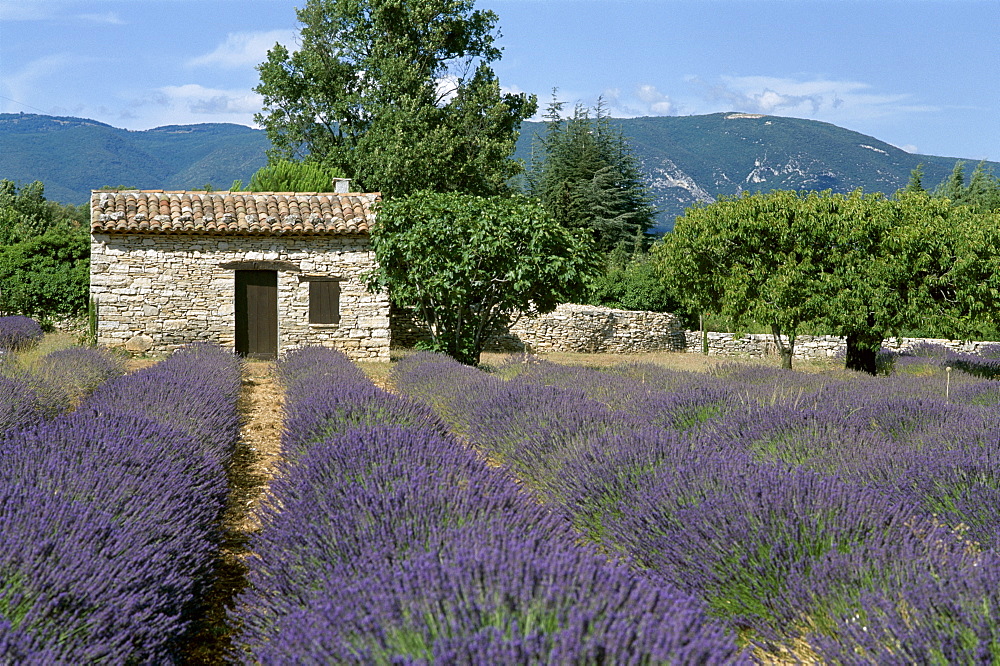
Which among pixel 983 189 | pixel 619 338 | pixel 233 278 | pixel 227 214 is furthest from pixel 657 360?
pixel 983 189

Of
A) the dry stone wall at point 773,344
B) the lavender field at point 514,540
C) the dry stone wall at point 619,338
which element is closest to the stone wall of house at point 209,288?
the dry stone wall at point 619,338

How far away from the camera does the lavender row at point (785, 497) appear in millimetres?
2594

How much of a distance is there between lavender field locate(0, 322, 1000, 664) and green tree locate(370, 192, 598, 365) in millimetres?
5688

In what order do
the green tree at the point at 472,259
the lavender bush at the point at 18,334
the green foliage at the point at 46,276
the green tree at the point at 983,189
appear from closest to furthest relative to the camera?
the green tree at the point at 472,259
the lavender bush at the point at 18,334
the green foliage at the point at 46,276
the green tree at the point at 983,189

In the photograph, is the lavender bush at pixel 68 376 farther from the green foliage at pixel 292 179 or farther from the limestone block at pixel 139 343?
the green foliage at pixel 292 179

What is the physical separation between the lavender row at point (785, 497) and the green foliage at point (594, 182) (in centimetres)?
2435

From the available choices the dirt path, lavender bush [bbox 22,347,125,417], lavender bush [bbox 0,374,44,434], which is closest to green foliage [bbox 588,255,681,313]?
the dirt path

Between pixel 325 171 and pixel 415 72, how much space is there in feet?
11.8

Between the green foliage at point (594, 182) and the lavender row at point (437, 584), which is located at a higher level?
the green foliage at point (594, 182)

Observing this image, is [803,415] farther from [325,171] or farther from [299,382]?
[325,171]

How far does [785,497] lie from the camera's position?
3.19 m

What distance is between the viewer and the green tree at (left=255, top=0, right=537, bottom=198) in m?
20.8

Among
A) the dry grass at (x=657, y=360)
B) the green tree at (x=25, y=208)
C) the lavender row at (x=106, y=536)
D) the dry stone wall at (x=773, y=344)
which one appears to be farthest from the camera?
the green tree at (x=25, y=208)

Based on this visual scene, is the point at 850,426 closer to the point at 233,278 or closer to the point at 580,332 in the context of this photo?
the point at 233,278
